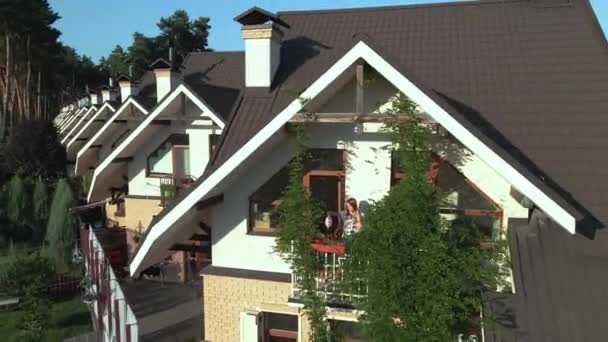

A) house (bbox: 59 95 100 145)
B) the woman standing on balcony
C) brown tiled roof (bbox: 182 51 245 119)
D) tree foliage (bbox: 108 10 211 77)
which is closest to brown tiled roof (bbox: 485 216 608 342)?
the woman standing on balcony

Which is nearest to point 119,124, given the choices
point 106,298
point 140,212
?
point 140,212

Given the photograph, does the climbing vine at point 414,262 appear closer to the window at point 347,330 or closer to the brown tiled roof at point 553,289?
the brown tiled roof at point 553,289

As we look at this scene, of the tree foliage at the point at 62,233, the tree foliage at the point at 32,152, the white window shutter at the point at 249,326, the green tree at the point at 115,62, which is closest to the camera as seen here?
the white window shutter at the point at 249,326

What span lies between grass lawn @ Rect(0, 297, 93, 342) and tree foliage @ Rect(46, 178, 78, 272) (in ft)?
8.74

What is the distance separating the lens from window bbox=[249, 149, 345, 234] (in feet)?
23.6

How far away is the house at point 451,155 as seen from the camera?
5.54 meters

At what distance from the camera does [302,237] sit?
6504 millimetres

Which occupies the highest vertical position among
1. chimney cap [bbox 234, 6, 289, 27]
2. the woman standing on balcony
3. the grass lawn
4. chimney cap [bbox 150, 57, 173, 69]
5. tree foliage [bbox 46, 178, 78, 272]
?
chimney cap [bbox 150, 57, 173, 69]

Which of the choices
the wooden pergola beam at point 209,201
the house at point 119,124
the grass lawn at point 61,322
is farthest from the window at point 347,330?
the house at point 119,124

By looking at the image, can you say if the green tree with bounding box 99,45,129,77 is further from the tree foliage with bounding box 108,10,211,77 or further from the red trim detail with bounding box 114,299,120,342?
the red trim detail with bounding box 114,299,120,342

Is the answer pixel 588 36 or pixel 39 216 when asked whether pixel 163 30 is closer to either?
pixel 39 216

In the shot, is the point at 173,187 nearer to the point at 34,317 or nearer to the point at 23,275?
the point at 34,317

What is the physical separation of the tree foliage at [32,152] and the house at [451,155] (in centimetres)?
2305

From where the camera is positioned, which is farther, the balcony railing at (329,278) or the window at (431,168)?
the window at (431,168)
